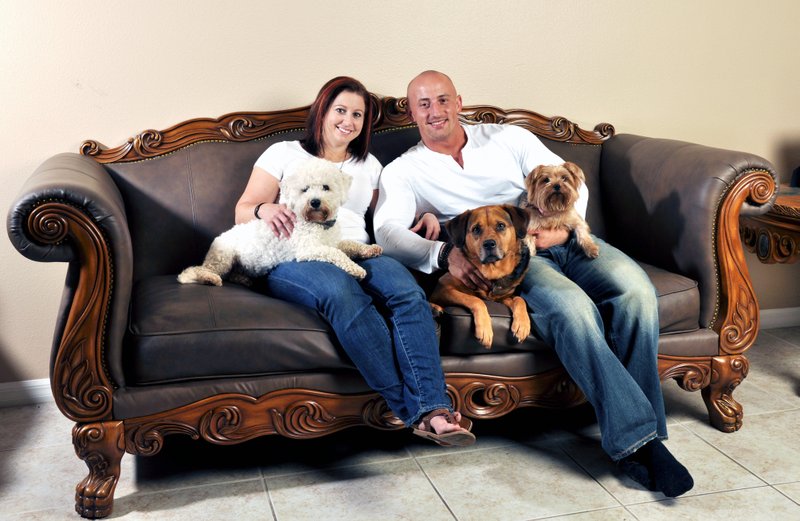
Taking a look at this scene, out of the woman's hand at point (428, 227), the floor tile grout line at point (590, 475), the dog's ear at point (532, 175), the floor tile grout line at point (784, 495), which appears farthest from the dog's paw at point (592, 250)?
the floor tile grout line at point (784, 495)

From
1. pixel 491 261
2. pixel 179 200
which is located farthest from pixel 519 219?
pixel 179 200

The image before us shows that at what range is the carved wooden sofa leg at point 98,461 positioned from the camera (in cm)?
203

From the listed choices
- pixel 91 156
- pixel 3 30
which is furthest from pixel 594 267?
pixel 3 30

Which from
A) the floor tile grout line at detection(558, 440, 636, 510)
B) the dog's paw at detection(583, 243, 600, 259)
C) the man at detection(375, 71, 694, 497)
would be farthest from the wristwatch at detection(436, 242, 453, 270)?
the floor tile grout line at detection(558, 440, 636, 510)

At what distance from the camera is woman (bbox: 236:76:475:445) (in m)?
2.08

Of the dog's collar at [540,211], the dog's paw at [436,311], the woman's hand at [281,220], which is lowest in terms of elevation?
the dog's paw at [436,311]

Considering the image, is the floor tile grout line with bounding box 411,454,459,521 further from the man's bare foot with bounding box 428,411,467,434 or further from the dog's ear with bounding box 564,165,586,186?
the dog's ear with bounding box 564,165,586,186

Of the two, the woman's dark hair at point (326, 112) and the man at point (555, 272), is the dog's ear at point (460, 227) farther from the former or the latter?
the woman's dark hair at point (326, 112)

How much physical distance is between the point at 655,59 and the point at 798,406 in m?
1.52

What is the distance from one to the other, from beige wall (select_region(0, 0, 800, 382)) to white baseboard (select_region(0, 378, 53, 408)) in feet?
0.11

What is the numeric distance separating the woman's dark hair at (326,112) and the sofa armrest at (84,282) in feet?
2.65

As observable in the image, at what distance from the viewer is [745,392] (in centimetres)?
285

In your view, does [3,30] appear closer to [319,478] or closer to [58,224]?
[58,224]

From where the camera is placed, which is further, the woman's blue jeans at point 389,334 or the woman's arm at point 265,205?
the woman's arm at point 265,205
